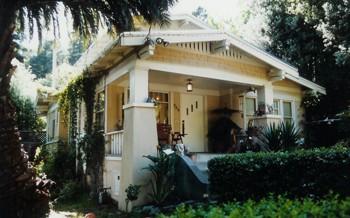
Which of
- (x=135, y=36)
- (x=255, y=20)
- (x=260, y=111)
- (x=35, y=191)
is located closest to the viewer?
(x=35, y=191)

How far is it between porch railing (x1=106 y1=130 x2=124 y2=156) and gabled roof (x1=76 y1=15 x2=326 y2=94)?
2231mm

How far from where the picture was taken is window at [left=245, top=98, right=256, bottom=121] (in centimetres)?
1392

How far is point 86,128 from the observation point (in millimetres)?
12102

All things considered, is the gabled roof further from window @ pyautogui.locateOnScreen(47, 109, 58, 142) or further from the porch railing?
window @ pyautogui.locateOnScreen(47, 109, 58, 142)

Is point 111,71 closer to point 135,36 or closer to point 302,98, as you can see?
point 135,36

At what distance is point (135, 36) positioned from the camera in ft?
27.6

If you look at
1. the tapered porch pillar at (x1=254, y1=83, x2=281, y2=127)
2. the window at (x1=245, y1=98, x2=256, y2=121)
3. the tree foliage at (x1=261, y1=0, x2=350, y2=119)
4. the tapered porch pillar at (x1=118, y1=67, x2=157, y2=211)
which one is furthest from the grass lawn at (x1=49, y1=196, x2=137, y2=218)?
the tree foliage at (x1=261, y1=0, x2=350, y2=119)

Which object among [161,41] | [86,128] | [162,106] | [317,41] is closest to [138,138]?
[161,41]

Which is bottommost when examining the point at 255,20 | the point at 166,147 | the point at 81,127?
the point at 166,147

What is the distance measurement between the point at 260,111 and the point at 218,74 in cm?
242

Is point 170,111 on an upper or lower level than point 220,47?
lower

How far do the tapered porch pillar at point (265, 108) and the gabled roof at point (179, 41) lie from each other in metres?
0.73

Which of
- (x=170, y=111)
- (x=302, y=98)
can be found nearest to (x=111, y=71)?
(x=170, y=111)

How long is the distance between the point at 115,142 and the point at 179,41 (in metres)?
3.69
